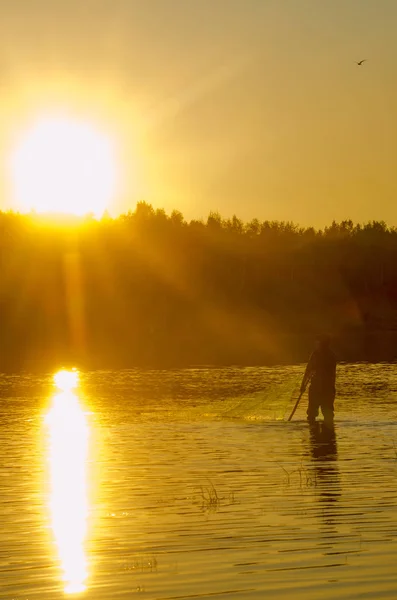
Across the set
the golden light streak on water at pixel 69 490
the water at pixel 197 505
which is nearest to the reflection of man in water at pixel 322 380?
the water at pixel 197 505

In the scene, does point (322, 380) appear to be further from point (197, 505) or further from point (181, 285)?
point (181, 285)

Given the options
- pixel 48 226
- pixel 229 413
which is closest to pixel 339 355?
pixel 229 413

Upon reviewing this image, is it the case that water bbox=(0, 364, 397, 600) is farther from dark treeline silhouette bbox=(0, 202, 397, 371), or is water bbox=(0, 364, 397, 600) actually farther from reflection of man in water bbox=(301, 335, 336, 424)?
dark treeline silhouette bbox=(0, 202, 397, 371)

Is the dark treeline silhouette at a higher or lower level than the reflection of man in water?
higher

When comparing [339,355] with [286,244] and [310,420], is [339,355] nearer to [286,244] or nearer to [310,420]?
[310,420]

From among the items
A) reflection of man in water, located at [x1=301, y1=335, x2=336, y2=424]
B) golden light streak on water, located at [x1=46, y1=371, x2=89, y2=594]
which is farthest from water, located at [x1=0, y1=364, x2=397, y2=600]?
reflection of man in water, located at [x1=301, y1=335, x2=336, y2=424]

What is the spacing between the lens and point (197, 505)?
44.4ft

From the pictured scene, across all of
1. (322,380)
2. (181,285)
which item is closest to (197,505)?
(322,380)

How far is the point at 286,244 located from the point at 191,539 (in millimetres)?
115367

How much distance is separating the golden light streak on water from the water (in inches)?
0.9

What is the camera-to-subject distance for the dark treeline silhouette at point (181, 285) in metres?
86.4

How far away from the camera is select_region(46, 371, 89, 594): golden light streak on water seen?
407 inches

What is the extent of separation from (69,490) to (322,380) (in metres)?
10.1

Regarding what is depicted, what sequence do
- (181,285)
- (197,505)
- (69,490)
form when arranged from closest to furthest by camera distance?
(197,505), (69,490), (181,285)
